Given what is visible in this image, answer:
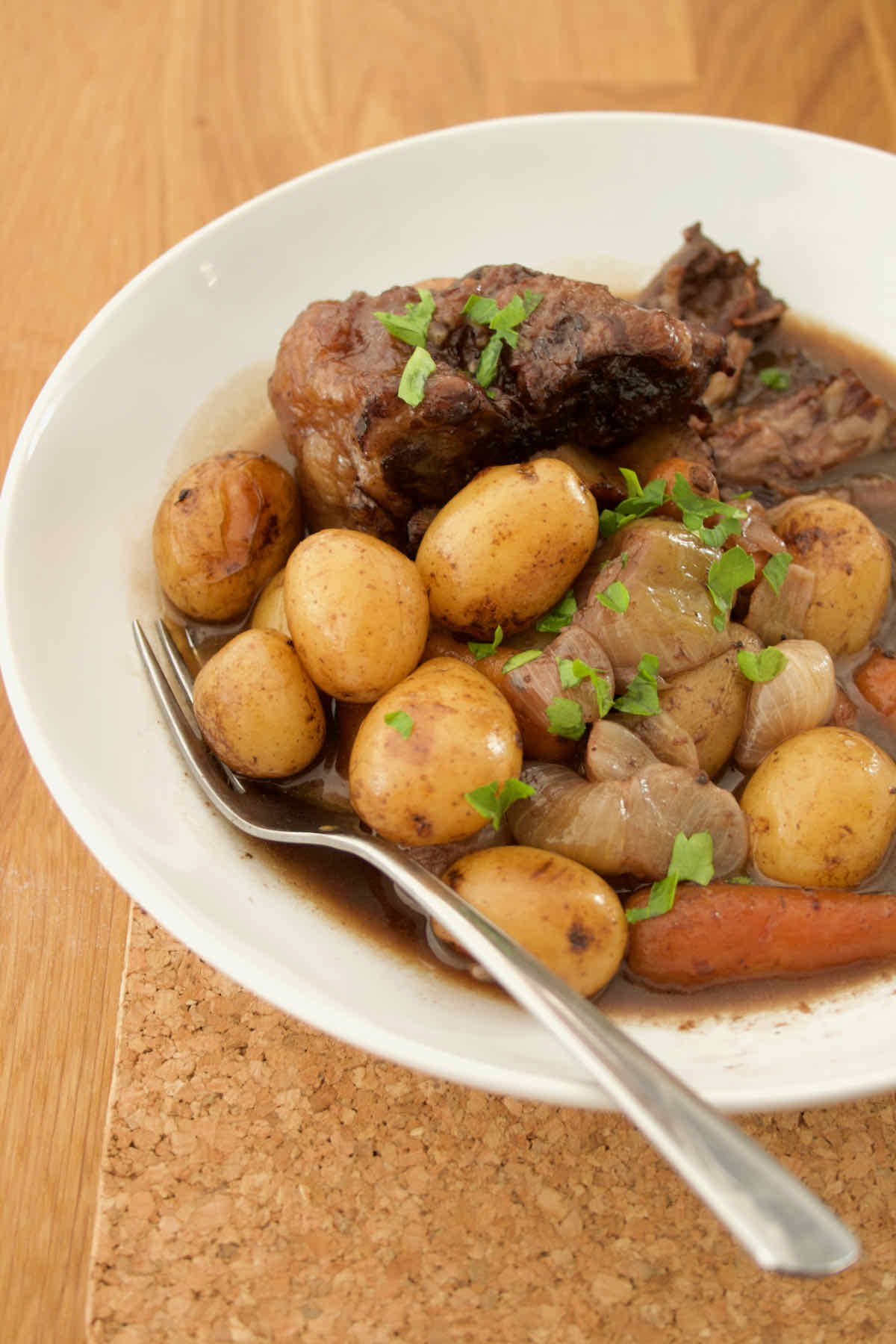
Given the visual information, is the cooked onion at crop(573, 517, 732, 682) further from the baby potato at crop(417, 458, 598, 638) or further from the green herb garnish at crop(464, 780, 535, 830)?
the green herb garnish at crop(464, 780, 535, 830)

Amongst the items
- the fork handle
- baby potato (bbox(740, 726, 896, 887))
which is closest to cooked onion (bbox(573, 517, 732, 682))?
baby potato (bbox(740, 726, 896, 887))

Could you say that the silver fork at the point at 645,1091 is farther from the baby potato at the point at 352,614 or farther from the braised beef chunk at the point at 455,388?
the braised beef chunk at the point at 455,388

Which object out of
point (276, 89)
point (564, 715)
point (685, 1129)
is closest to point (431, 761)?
point (564, 715)

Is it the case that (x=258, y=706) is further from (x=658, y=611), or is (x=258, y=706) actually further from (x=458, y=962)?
(x=658, y=611)

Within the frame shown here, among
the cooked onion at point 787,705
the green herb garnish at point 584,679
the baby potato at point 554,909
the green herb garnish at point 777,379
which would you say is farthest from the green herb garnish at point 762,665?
the green herb garnish at point 777,379

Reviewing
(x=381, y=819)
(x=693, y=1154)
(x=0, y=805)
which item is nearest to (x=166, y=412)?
(x=0, y=805)

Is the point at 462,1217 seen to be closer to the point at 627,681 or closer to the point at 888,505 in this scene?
the point at 627,681
